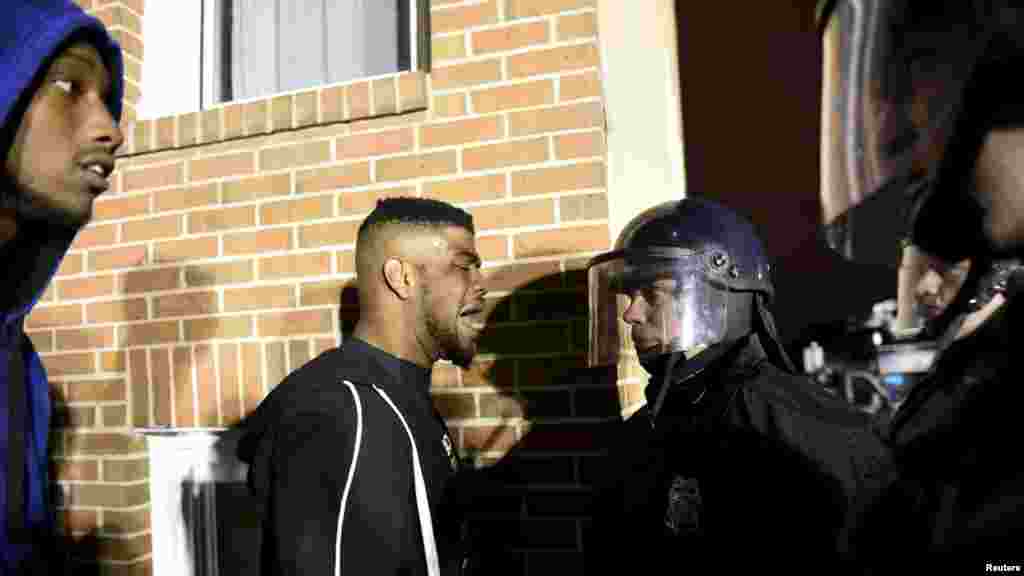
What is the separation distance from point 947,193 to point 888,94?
0.16 metres

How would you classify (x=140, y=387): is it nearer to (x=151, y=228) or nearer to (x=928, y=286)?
(x=151, y=228)

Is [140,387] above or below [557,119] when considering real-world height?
below

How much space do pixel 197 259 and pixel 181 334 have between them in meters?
0.29

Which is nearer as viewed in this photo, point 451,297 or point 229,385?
point 451,297

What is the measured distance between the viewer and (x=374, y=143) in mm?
2361

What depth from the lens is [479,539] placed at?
7.11 feet

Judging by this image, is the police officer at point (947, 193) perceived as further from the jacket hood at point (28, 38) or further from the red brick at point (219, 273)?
the red brick at point (219, 273)

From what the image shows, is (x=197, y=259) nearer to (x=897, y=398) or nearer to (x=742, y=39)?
(x=742, y=39)

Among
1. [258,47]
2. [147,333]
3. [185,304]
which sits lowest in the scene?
[147,333]

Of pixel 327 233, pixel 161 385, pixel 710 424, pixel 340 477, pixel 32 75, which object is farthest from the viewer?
pixel 161 385

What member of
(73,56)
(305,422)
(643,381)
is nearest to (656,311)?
(643,381)

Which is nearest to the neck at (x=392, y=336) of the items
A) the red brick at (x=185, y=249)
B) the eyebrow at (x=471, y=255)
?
the eyebrow at (x=471, y=255)

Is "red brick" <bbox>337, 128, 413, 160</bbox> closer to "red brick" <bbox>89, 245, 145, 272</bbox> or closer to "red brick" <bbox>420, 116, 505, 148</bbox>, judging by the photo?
"red brick" <bbox>420, 116, 505, 148</bbox>

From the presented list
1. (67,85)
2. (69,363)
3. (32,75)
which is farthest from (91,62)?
(69,363)
